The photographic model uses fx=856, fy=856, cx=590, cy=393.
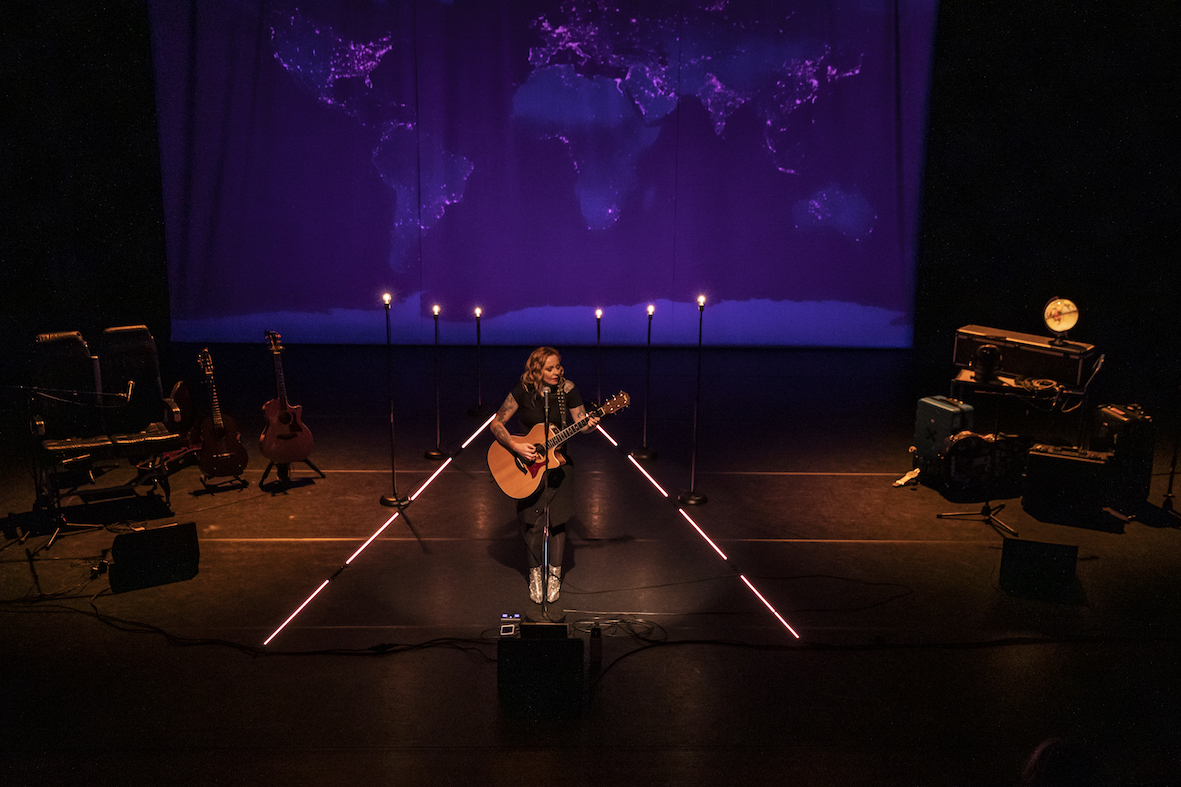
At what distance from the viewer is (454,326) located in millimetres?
13852

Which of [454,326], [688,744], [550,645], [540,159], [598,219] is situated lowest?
[688,744]

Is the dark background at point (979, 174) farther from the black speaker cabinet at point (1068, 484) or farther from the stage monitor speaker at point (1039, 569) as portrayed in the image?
the stage monitor speaker at point (1039, 569)

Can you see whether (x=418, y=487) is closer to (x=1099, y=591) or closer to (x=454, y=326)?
(x=1099, y=591)

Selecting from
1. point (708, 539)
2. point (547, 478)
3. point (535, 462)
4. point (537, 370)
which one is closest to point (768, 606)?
point (708, 539)

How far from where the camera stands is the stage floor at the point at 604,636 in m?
3.83

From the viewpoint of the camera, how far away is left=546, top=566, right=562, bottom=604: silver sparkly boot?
5.19m

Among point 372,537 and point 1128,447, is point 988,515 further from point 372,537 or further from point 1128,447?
point 372,537

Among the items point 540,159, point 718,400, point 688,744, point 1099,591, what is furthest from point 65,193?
point 1099,591

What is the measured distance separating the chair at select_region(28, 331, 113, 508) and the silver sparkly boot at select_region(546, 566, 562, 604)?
3.65m

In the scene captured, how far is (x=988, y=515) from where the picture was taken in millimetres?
6566

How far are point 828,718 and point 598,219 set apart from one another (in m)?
10.3

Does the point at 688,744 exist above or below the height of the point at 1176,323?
below

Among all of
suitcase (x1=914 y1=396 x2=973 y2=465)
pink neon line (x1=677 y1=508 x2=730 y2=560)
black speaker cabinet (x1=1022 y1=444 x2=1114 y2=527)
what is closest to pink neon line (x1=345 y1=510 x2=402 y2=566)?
pink neon line (x1=677 y1=508 x2=730 y2=560)

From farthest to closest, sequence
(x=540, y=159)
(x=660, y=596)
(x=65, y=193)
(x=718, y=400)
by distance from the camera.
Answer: (x=540, y=159) < (x=65, y=193) < (x=718, y=400) < (x=660, y=596)
